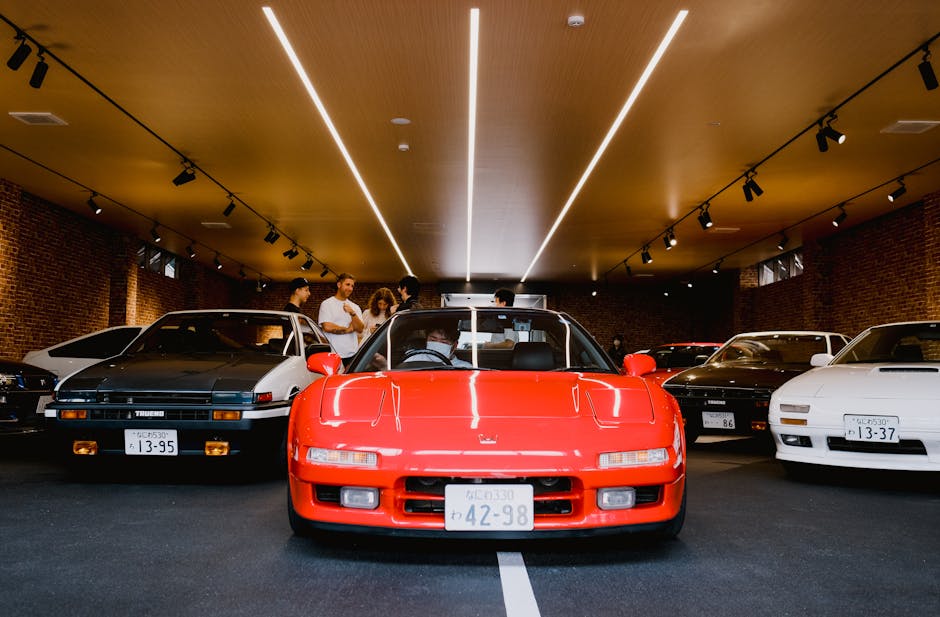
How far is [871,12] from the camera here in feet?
19.1

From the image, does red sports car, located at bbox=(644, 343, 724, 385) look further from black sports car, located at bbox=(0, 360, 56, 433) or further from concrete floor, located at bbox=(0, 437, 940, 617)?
black sports car, located at bbox=(0, 360, 56, 433)

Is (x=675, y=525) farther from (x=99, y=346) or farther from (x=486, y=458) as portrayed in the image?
(x=99, y=346)

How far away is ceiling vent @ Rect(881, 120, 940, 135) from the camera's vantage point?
8.43 meters

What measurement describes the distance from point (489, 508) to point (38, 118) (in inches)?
318

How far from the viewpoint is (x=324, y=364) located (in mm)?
3998

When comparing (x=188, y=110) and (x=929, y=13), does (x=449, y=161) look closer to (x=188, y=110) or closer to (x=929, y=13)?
(x=188, y=110)

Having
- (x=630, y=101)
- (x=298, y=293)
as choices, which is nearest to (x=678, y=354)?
(x=630, y=101)

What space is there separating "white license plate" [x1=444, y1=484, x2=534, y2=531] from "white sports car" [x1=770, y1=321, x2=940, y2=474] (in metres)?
3.11

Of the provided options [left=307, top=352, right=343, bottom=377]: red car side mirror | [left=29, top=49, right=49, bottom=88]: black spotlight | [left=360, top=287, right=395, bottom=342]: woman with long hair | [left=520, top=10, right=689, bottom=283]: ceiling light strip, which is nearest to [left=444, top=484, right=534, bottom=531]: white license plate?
[left=307, top=352, right=343, bottom=377]: red car side mirror

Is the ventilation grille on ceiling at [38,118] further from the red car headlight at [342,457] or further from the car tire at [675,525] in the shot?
the car tire at [675,525]

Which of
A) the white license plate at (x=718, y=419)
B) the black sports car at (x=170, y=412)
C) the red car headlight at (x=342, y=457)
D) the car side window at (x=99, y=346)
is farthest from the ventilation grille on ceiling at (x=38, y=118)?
the white license plate at (x=718, y=419)

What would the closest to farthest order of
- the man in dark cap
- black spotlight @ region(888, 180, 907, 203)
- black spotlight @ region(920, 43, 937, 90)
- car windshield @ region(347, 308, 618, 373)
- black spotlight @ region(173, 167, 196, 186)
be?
car windshield @ region(347, 308, 618, 373), black spotlight @ region(920, 43, 937, 90), the man in dark cap, black spotlight @ region(173, 167, 196, 186), black spotlight @ region(888, 180, 907, 203)

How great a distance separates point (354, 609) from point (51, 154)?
9.63 m

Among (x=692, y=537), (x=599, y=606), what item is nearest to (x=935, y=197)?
(x=692, y=537)
